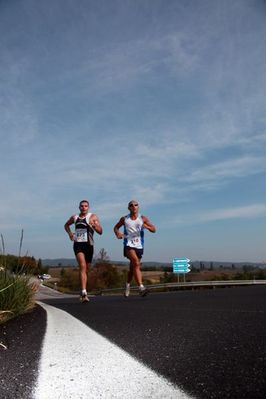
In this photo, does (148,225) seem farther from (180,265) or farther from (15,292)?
(180,265)

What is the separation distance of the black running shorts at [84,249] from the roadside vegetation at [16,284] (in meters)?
1.94

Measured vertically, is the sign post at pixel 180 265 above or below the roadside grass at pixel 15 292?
above

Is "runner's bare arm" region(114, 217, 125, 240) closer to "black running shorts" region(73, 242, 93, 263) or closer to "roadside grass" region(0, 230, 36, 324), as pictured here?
"black running shorts" region(73, 242, 93, 263)

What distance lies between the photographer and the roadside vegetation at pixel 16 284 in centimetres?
514

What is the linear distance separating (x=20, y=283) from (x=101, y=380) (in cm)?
397

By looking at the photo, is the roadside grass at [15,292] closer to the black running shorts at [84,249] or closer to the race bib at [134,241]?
the black running shorts at [84,249]

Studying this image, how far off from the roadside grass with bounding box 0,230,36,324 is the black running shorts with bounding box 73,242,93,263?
2.58 meters

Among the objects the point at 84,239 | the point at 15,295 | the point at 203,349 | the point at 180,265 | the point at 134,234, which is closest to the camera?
the point at 203,349

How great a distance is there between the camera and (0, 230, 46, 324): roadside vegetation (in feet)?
16.9

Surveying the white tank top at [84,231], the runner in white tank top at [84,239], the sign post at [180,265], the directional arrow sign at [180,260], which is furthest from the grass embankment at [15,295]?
the directional arrow sign at [180,260]

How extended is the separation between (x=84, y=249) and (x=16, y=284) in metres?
3.35

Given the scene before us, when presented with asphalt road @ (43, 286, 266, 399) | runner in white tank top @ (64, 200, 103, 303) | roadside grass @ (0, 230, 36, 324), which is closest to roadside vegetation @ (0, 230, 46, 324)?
roadside grass @ (0, 230, 36, 324)

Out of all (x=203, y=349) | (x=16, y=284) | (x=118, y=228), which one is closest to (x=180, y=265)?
(x=118, y=228)

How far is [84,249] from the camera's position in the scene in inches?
348
